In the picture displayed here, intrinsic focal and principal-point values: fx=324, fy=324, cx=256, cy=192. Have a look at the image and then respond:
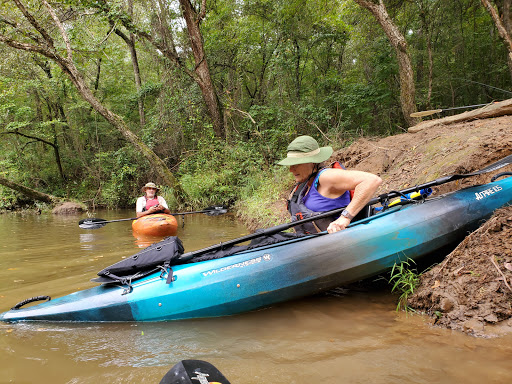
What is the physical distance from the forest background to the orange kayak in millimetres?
1974

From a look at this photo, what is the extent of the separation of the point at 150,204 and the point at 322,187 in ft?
16.4

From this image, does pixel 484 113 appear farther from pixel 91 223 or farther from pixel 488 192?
pixel 91 223

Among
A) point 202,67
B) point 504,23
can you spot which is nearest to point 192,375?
point 504,23

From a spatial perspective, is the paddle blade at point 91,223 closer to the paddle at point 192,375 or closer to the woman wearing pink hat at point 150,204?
the woman wearing pink hat at point 150,204

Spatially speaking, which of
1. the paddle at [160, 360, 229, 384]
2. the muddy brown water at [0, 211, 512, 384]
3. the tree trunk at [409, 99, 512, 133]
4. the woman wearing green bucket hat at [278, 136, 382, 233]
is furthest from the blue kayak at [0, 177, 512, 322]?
the tree trunk at [409, 99, 512, 133]

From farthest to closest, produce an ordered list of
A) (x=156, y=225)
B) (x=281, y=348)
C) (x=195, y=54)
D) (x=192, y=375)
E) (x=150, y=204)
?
(x=195, y=54), (x=150, y=204), (x=156, y=225), (x=281, y=348), (x=192, y=375)

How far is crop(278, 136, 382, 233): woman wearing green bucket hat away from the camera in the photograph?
2.53 meters

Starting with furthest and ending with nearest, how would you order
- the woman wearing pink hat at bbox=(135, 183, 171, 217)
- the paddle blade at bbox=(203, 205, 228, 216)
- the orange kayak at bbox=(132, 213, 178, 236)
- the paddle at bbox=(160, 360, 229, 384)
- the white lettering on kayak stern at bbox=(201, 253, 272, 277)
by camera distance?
1. the paddle blade at bbox=(203, 205, 228, 216)
2. the woman wearing pink hat at bbox=(135, 183, 171, 217)
3. the orange kayak at bbox=(132, 213, 178, 236)
4. the white lettering on kayak stern at bbox=(201, 253, 272, 277)
5. the paddle at bbox=(160, 360, 229, 384)

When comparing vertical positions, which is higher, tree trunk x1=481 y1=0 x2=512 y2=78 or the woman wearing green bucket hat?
tree trunk x1=481 y1=0 x2=512 y2=78

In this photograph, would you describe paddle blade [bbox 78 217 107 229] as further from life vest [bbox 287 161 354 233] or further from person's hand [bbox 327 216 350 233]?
person's hand [bbox 327 216 350 233]

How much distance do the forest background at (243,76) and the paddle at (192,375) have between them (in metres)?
5.85

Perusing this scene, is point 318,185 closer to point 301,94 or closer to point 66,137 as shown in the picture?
point 301,94

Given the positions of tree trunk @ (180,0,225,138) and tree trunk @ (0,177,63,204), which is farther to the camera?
tree trunk @ (0,177,63,204)

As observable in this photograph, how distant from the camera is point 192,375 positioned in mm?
1395
